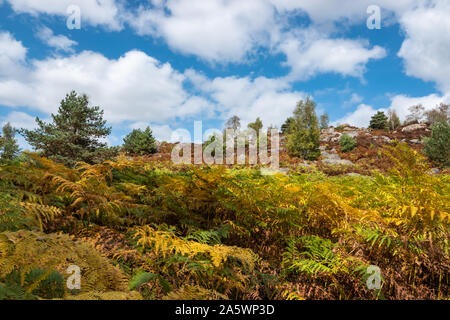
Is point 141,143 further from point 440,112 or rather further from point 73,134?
point 440,112

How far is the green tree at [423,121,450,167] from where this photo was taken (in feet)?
46.2

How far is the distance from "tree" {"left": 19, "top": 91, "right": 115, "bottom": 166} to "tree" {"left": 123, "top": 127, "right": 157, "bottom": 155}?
632 cm

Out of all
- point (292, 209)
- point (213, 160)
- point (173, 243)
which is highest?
point (213, 160)

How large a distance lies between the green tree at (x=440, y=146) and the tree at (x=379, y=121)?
76.4 ft

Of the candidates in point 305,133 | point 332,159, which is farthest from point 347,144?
point 305,133

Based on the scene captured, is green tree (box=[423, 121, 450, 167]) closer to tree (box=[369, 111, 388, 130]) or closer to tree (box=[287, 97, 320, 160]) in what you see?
tree (box=[287, 97, 320, 160])

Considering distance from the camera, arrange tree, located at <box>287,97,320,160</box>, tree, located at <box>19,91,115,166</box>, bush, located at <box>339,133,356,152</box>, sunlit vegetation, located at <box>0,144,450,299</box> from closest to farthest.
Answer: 1. sunlit vegetation, located at <box>0,144,450,299</box>
2. tree, located at <box>19,91,115,166</box>
3. tree, located at <box>287,97,320,160</box>
4. bush, located at <box>339,133,356,152</box>

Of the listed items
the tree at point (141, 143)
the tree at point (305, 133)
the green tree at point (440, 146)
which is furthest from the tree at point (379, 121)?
the tree at point (141, 143)

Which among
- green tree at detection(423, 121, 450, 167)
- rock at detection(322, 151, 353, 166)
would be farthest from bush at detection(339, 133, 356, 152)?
green tree at detection(423, 121, 450, 167)

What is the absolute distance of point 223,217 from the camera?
2400 millimetres

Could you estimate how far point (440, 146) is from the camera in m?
14.5
